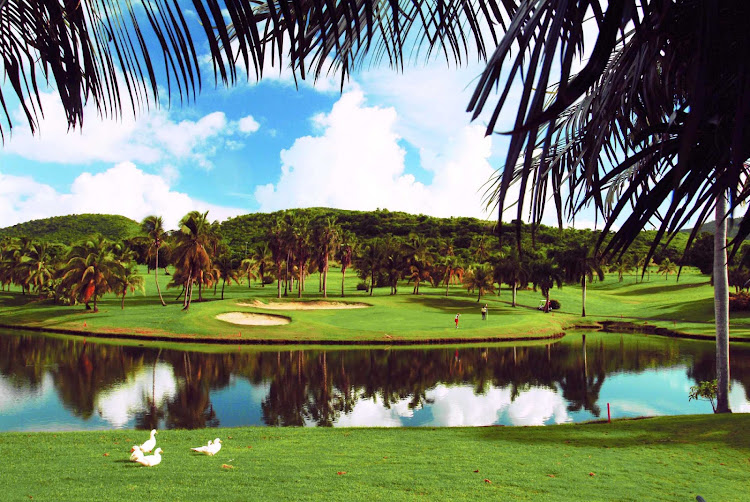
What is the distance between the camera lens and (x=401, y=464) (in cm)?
1038

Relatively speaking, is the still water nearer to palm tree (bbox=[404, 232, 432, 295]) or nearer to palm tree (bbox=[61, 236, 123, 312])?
palm tree (bbox=[61, 236, 123, 312])

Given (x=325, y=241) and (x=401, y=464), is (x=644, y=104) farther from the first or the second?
(x=325, y=241)

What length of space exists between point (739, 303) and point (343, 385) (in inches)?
1835

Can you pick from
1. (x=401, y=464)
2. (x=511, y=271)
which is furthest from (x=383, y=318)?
(x=401, y=464)

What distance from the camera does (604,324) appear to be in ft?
167

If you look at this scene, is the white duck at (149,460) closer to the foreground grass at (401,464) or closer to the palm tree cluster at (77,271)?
the foreground grass at (401,464)

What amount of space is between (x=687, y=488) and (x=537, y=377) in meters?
19.0

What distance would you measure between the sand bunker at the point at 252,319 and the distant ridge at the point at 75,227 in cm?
10262

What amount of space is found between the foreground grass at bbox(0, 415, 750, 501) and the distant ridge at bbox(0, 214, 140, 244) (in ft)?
449

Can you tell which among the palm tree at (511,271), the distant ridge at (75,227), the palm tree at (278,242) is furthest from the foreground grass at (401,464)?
the distant ridge at (75,227)

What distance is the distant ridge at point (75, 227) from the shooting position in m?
136

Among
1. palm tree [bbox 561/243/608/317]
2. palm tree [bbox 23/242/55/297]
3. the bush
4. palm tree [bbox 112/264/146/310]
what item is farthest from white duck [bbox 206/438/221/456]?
palm tree [bbox 23/242/55/297]

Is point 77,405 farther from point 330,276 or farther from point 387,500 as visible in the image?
point 330,276

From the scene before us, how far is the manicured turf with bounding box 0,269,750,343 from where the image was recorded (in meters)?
39.9
